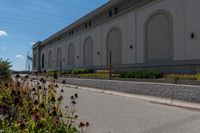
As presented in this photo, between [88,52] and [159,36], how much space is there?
16744 millimetres

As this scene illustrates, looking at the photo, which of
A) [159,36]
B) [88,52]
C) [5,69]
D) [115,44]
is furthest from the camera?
[88,52]

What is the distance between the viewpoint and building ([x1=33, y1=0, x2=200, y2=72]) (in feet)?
61.7

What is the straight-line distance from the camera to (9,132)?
329 cm

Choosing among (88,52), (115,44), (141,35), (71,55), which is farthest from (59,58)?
(141,35)

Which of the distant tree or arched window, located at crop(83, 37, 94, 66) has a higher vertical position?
arched window, located at crop(83, 37, 94, 66)

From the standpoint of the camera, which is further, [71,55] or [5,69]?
[71,55]

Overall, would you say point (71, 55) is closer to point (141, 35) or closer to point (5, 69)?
point (141, 35)

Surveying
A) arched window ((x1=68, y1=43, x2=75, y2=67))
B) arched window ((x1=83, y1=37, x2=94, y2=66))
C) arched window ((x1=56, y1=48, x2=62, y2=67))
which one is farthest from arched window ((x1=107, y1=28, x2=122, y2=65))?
arched window ((x1=56, y1=48, x2=62, y2=67))

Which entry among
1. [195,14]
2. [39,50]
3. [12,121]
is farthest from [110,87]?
[39,50]

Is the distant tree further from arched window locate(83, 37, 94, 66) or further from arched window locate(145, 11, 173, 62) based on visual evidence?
arched window locate(83, 37, 94, 66)

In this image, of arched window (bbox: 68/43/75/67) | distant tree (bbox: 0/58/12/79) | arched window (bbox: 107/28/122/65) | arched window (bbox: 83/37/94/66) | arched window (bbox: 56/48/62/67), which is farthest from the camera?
→ arched window (bbox: 56/48/62/67)

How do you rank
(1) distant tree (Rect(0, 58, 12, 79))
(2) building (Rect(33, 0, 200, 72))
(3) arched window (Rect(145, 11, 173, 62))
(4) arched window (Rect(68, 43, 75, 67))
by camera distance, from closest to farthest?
1. (1) distant tree (Rect(0, 58, 12, 79))
2. (2) building (Rect(33, 0, 200, 72))
3. (3) arched window (Rect(145, 11, 173, 62))
4. (4) arched window (Rect(68, 43, 75, 67))

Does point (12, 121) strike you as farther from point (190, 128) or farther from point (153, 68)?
point (153, 68)

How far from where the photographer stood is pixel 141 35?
23875 millimetres
